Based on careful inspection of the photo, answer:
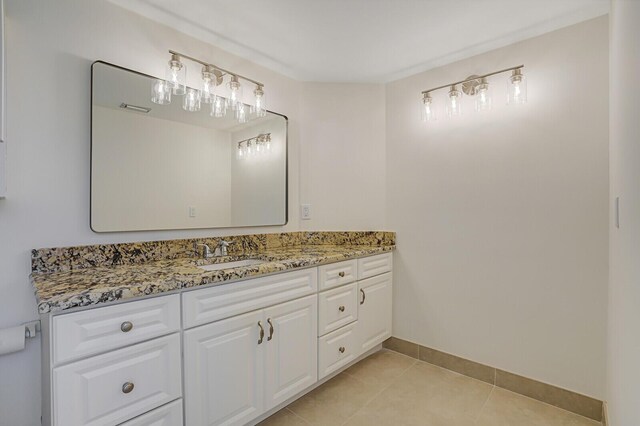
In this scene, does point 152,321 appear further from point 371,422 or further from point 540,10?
point 540,10

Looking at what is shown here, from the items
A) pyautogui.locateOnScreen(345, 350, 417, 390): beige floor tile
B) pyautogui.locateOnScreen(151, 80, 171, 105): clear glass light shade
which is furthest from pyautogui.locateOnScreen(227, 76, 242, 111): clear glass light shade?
pyautogui.locateOnScreen(345, 350, 417, 390): beige floor tile

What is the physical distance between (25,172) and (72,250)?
1.29 feet

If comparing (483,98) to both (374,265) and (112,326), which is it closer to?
(374,265)

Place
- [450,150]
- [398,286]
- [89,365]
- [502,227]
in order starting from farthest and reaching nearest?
[398,286], [450,150], [502,227], [89,365]

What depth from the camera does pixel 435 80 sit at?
236 centimetres

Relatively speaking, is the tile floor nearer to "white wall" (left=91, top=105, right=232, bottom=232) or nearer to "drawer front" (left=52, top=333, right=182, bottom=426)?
"drawer front" (left=52, top=333, right=182, bottom=426)

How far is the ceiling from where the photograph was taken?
1.68 meters

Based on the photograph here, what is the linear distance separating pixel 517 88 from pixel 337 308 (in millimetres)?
1771

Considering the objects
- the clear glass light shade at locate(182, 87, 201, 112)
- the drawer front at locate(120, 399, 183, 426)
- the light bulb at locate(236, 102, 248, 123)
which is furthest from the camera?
the light bulb at locate(236, 102, 248, 123)

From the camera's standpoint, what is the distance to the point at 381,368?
230 cm

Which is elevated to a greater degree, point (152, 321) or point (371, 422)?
point (152, 321)

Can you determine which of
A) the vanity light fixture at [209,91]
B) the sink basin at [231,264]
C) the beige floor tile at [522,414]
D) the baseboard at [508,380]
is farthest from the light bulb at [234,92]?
the beige floor tile at [522,414]

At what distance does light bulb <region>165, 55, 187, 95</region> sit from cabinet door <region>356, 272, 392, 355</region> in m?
1.69

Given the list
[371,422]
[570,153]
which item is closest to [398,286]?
[371,422]
